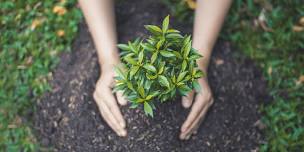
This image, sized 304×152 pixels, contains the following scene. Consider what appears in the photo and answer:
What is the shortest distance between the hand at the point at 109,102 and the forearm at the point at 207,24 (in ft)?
1.61

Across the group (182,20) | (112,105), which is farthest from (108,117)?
(182,20)

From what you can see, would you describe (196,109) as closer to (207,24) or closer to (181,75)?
(207,24)

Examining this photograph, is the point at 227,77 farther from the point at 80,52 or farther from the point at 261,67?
the point at 80,52

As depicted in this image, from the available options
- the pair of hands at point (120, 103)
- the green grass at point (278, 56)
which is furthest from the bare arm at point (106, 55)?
the green grass at point (278, 56)

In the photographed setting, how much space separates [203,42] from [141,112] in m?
0.54

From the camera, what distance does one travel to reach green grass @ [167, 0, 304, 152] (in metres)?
2.85

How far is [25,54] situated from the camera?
323 centimetres

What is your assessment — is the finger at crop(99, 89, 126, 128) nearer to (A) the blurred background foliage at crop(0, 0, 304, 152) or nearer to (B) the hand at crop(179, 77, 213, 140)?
(B) the hand at crop(179, 77, 213, 140)

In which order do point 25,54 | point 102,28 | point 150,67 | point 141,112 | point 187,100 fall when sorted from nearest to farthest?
point 150,67
point 141,112
point 187,100
point 102,28
point 25,54

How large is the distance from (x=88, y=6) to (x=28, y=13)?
3.08 feet

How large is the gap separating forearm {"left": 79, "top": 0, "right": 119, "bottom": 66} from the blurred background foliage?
1.80ft

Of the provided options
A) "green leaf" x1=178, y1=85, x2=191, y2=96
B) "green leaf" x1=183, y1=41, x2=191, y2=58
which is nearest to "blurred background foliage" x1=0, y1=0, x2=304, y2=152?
"green leaf" x1=178, y1=85, x2=191, y2=96

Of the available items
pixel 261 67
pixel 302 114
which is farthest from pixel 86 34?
pixel 302 114

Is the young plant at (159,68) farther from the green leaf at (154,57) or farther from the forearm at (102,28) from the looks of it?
the forearm at (102,28)
